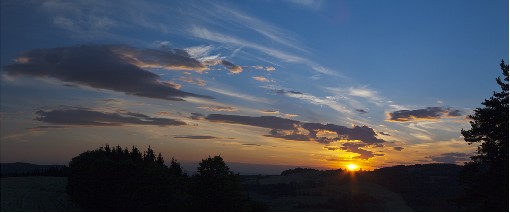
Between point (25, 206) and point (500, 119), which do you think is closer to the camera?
point (500, 119)

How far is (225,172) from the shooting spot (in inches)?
2776

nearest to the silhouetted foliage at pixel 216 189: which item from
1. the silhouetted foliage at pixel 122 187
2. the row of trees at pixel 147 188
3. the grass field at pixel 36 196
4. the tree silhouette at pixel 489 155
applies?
the row of trees at pixel 147 188

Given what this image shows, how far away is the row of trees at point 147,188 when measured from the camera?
6750 cm

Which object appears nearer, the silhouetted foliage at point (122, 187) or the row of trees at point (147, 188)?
the row of trees at point (147, 188)

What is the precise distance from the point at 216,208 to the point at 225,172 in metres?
6.13

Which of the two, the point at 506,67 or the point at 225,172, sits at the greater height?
the point at 506,67

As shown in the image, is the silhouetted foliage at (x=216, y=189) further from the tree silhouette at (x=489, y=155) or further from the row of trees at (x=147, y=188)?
the tree silhouette at (x=489, y=155)

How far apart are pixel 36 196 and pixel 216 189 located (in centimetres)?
4932

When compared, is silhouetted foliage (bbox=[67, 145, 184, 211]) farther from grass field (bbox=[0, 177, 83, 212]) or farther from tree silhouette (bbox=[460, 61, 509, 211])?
tree silhouette (bbox=[460, 61, 509, 211])

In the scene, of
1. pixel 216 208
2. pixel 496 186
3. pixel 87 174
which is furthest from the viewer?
pixel 87 174

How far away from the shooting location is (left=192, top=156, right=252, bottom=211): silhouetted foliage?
66938mm

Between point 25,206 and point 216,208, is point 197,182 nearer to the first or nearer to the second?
point 216,208

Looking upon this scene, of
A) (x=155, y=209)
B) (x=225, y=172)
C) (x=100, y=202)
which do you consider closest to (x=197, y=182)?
(x=225, y=172)

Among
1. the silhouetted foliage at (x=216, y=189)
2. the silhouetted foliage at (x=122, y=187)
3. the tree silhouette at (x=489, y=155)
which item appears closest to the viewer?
the tree silhouette at (x=489, y=155)
